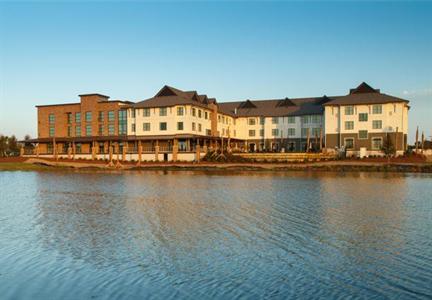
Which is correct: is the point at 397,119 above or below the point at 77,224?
above

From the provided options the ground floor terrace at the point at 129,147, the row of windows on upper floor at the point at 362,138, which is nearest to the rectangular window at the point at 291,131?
the ground floor terrace at the point at 129,147

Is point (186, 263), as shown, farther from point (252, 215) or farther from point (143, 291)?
point (252, 215)

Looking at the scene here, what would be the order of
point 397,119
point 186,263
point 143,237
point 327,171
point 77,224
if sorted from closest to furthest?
point 186,263, point 143,237, point 77,224, point 327,171, point 397,119

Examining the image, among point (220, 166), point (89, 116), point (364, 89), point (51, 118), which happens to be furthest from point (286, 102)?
point (51, 118)

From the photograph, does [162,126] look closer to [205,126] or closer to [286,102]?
[205,126]

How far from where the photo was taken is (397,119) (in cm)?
6475

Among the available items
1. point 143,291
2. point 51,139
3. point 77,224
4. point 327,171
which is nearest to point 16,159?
point 51,139

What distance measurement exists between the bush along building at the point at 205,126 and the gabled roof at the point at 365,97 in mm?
145

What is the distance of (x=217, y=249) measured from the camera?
535 inches

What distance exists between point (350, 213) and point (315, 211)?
1678 mm

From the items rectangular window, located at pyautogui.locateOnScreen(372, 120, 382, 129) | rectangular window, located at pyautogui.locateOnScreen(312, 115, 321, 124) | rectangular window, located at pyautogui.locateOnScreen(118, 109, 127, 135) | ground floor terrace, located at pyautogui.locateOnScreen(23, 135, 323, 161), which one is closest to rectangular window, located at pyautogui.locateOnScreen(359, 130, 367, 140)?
rectangular window, located at pyautogui.locateOnScreen(372, 120, 382, 129)

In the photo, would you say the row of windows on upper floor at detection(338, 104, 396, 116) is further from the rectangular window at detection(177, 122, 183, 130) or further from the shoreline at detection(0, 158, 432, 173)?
the rectangular window at detection(177, 122, 183, 130)

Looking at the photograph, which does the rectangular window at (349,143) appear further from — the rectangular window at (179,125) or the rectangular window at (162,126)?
the rectangular window at (162,126)

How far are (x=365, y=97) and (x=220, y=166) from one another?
26961 mm
